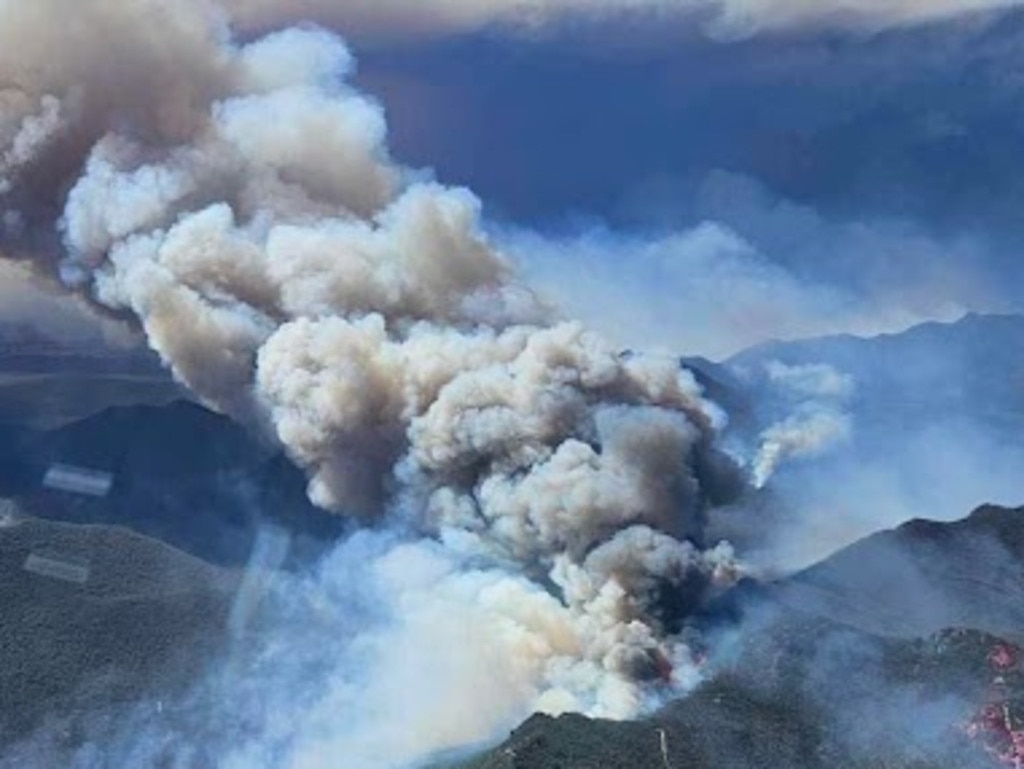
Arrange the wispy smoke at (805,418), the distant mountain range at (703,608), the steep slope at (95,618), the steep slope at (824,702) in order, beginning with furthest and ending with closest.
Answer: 1. the wispy smoke at (805,418)
2. the steep slope at (95,618)
3. the distant mountain range at (703,608)
4. the steep slope at (824,702)

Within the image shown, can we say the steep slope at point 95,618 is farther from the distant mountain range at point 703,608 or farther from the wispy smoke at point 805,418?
the wispy smoke at point 805,418

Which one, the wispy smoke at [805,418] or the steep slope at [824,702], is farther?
the wispy smoke at [805,418]

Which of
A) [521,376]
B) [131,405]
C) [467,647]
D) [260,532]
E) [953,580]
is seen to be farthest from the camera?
[131,405]

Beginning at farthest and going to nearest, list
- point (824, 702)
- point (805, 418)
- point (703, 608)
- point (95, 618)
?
point (805, 418) → point (95, 618) → point (703, 608) → point (824, 702)

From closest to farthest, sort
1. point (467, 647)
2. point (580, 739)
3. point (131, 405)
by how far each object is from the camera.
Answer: point (580, 739) → point (467, 647) → point (131, 405)

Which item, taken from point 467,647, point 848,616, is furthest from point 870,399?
point 467,647

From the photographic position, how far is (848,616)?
53.6 meters

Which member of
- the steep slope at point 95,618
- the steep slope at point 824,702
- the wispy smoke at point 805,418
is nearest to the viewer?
the steep slope at point 824,702

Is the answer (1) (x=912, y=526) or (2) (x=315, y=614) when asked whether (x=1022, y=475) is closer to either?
(1) (x=912, y=526)

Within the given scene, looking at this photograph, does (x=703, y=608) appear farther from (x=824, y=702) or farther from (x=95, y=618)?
(x=95, y=618)

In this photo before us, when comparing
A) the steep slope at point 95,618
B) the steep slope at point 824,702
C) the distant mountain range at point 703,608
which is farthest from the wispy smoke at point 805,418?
the steep slope at point 95,618

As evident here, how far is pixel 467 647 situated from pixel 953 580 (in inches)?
762

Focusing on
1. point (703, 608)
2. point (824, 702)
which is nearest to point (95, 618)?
point (703, 608)

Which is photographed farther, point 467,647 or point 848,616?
point 848,616
